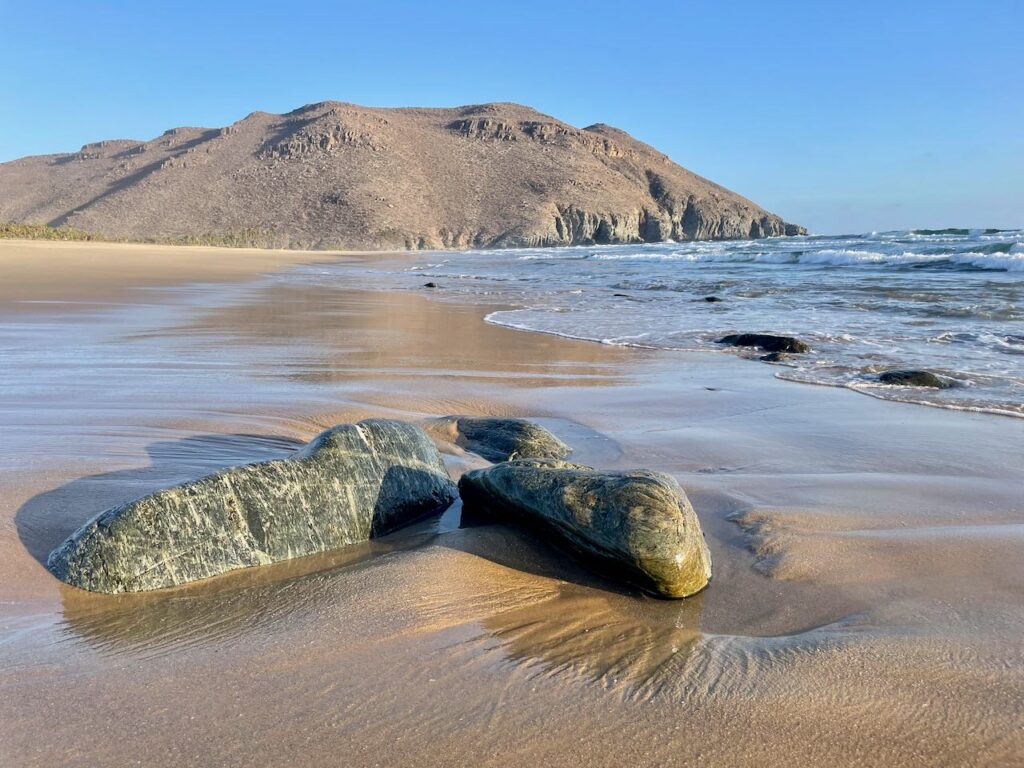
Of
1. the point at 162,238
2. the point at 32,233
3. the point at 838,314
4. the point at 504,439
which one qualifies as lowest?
the point at 504,439

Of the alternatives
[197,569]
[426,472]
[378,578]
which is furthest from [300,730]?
[426,472]

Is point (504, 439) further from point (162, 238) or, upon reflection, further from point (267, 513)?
point (162, 238)

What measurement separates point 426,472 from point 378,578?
0.80 metres

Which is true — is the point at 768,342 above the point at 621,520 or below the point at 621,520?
above

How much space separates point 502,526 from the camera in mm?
2871

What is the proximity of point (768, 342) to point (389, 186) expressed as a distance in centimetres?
7597

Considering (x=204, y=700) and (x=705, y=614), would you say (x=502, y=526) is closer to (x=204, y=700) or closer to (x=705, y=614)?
(x=705, y=614)

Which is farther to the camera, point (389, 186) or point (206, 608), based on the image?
point (389, 186)

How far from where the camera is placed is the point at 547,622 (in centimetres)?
217

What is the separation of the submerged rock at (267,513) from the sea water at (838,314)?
13.1 feet

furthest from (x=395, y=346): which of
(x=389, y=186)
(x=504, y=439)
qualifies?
(x=389, y=186)

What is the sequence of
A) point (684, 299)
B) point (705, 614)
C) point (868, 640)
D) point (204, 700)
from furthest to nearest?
1. point (684, 299)
2. point (705, 614)
3. point (868, 640)
4. point (204, 700)

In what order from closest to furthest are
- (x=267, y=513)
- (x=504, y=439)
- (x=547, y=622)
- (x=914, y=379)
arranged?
(x=547, y=622) → (x=267, y=513) → (x=504, y=439) → (x=914, y=379)

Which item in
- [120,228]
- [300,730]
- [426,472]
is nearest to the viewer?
[300,730]
